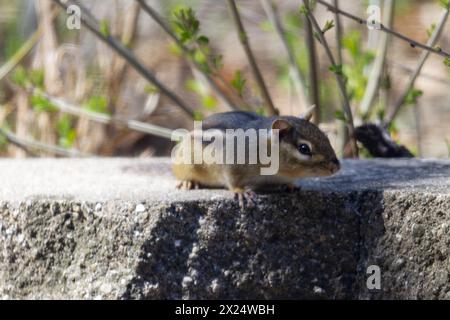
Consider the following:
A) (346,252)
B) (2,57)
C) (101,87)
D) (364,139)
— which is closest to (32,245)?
(346,252)

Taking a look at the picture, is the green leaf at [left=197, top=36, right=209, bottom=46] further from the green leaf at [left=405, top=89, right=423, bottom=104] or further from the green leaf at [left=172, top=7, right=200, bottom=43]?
the green leaf at [left=405, top=89, right=423, bottom=104]

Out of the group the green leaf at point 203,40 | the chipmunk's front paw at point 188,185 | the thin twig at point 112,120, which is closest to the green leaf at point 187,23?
the green leaf at point 203,40

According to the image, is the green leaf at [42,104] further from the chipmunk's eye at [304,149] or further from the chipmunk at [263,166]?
the chipmunk's eye at [304,149]

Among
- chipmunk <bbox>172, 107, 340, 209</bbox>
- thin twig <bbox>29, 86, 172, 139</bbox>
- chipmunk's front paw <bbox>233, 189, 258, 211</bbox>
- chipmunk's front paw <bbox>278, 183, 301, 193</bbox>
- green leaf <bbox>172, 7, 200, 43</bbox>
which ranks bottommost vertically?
chipmunk's front paw <bbox>233, 189, 258, 211</bbox>

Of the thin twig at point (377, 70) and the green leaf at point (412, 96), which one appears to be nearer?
the green leaf at point (412, 96)

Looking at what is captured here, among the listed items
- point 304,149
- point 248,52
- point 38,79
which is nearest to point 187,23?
point 248,52

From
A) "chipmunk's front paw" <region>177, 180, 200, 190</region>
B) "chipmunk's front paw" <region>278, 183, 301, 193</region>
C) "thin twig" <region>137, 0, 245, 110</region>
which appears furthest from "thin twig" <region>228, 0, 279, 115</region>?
"chipmunk's front paw" <region>278, 183, 301, 193</region>
